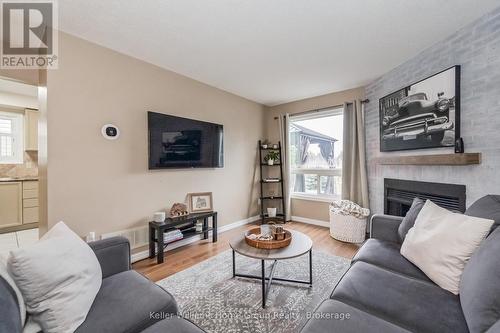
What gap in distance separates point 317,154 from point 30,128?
217 inches

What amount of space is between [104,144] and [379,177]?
12.0 ft

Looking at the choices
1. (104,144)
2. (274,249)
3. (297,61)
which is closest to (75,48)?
(104,144)

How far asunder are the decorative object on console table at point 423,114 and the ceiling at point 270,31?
42 centimetres

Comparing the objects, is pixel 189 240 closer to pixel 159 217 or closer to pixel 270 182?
pixel 159 217

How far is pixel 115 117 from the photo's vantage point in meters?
2.40

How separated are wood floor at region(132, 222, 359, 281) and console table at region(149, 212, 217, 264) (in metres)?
0.12

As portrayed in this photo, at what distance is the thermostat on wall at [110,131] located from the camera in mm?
2324

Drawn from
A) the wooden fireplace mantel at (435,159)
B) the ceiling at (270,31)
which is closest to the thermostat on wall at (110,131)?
the ceiling at (270,31)

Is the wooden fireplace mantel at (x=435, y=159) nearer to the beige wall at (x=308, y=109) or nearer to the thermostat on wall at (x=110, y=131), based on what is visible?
the beige wall at (x=308, y=109)

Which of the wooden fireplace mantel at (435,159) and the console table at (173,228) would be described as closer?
Answer: the wooden fireplace mantel at (435,159)

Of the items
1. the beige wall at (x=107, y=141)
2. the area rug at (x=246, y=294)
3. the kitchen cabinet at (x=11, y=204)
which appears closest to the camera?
the area rug at (x=246, y=294)

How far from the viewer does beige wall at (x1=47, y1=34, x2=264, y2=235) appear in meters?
2.05

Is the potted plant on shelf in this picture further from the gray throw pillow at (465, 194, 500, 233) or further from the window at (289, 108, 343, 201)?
the gray throw pillow at (465, 194, 500, 233)

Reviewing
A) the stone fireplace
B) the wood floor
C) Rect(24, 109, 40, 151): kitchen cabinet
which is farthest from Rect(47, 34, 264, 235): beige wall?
Rect(24, 109, 40, 151): kitchen cabinet
